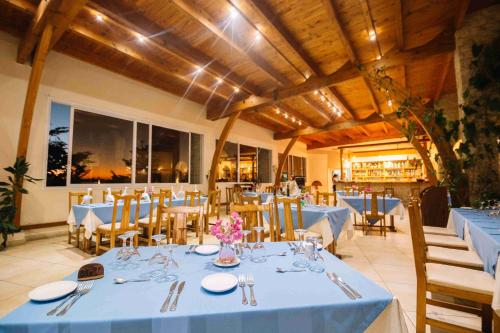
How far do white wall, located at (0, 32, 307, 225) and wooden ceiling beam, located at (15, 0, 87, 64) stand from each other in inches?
21.8

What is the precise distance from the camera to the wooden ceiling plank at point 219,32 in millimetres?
3699

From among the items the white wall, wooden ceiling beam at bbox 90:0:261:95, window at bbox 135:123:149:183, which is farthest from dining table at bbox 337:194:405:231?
the white wall

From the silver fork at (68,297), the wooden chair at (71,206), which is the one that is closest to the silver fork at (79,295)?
the silver fork at (68,297)

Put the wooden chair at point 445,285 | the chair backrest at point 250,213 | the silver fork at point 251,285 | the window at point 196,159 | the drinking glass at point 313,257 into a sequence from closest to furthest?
the silver fork at point 251,285
the drinking glass at point 313,257
the wooden chair at point 445,285
the chair backrest at point 250,213
the window at point 196,159

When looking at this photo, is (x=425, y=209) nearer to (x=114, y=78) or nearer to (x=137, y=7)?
(x=137, y=7)

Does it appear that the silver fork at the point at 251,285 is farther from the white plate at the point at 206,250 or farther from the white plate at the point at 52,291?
the white plate at the point at 52,291

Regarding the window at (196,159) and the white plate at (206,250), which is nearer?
the white plate at (206,250)

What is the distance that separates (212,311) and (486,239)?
2225 mm

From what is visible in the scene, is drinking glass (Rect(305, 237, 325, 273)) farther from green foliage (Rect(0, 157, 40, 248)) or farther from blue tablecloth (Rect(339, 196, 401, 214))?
green foliage (Rect(0, 157, 40, 248))

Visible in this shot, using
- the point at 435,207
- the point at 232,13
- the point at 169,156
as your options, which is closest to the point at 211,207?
the point at 169,156

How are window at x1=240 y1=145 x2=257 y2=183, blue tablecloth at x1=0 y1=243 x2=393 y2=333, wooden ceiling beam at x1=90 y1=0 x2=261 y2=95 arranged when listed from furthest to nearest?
window at x1=240 y1=145 x2=257 y2=183, wooden ceiling beam at x1=90 y1=0 x2=261 y2=95, blue tablecloth at x1=0 y1=243 x2=393 y2=333

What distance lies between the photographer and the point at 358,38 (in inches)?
198

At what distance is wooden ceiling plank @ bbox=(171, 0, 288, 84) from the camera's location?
12.1 ft

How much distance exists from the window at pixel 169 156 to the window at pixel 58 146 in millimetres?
2102
